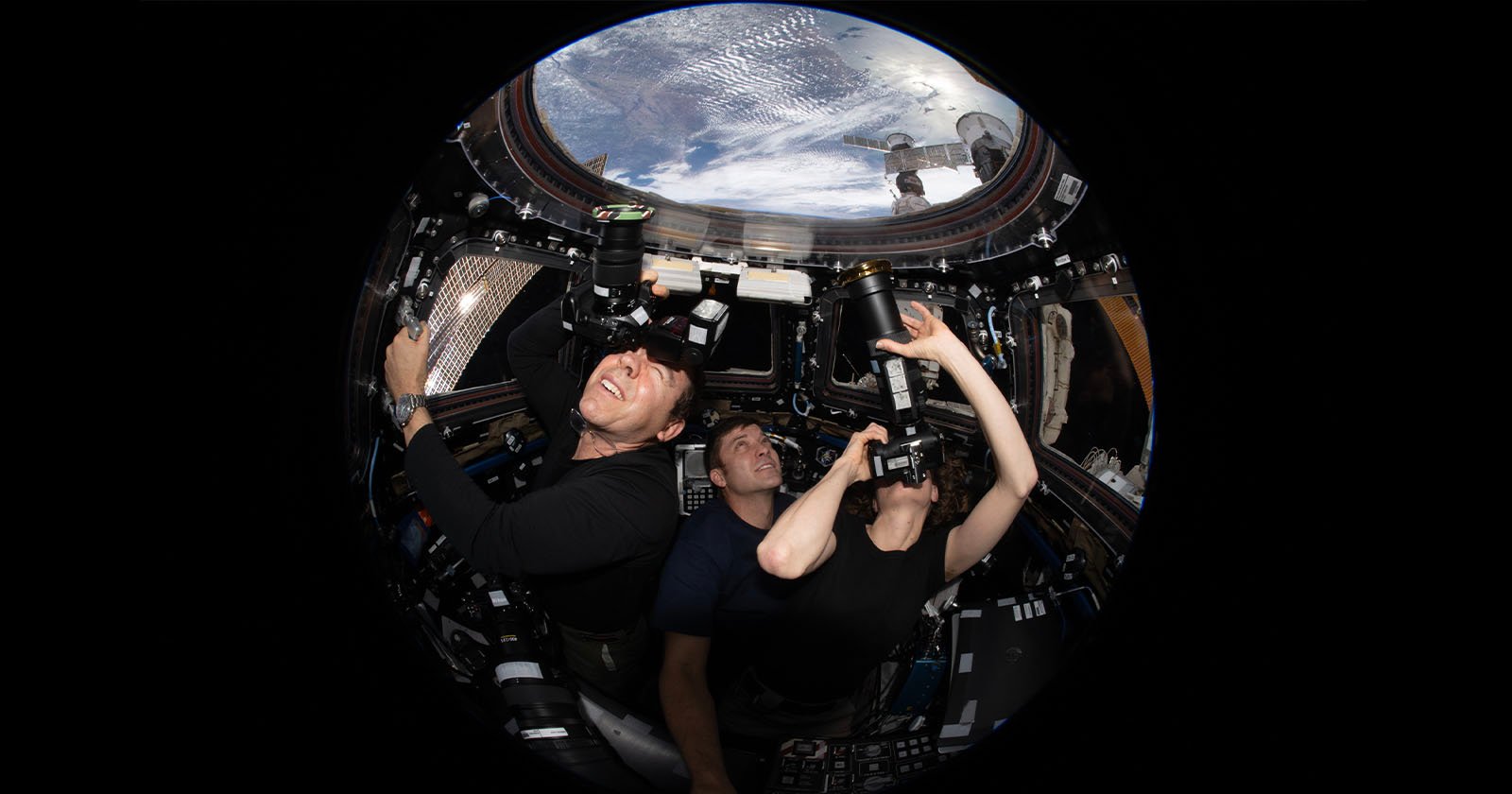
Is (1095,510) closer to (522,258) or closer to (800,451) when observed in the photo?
(800,451)

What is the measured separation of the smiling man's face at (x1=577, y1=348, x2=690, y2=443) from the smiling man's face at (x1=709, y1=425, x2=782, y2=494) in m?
0.25

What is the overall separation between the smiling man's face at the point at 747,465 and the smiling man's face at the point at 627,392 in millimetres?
250

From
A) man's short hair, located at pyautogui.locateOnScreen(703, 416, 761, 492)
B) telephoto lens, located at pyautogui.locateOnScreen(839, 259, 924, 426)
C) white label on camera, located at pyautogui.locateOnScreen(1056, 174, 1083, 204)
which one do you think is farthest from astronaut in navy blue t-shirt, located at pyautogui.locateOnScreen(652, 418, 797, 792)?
white label on camera, located at pyautogui.locateOnScreen(1056, 174, 1083, 204)

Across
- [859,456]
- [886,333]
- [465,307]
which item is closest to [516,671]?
[465,307]

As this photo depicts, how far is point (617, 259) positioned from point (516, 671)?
129 cm

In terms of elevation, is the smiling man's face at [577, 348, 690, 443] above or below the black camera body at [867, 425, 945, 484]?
above

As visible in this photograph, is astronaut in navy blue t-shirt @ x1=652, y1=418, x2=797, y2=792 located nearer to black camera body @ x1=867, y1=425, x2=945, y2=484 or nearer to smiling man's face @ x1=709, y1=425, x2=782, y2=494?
smiling man's face @ x1=709, y1=425, x2=782, y2=494

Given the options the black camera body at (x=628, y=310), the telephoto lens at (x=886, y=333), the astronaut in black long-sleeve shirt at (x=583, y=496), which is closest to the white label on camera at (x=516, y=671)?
the astronaut in black long-sleeve shirt at (x=583, y=496)

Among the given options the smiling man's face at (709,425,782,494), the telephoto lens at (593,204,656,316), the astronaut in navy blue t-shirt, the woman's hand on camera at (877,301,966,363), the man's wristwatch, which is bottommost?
the astronaut in navy blue t-shirt

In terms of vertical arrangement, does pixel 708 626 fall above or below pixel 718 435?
below

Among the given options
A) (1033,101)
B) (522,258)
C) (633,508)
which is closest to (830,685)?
(633,508)

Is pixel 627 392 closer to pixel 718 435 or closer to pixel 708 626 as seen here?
pixel 718 435

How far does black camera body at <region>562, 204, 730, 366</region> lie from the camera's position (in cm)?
185

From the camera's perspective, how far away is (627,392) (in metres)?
2.00
